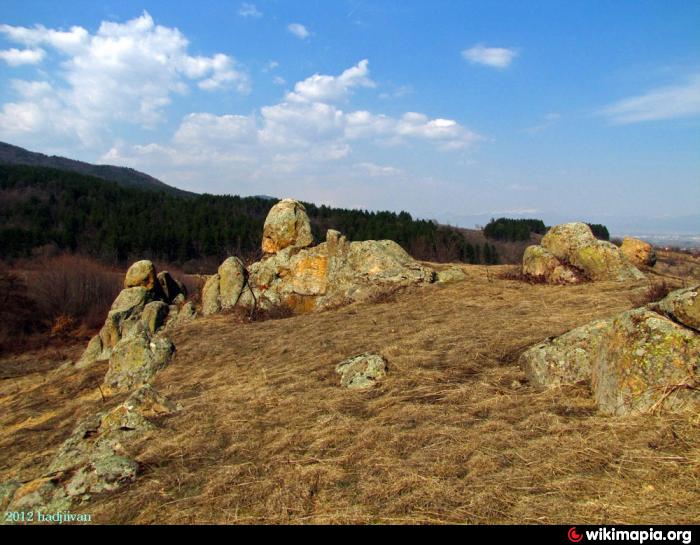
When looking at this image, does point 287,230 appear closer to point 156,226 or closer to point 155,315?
point 155,315

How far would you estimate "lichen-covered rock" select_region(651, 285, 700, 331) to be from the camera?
4.71m

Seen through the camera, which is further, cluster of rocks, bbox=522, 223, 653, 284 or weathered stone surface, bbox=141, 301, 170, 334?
weathered stone surface, bbox=141, 301, 170, 334

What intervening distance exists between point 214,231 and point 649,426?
70.1 m

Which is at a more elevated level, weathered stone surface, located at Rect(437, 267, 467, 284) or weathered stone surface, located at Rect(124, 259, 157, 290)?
weathered stone surface, located at Rect(437, 267, 467, 284)

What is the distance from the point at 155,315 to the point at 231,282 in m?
3.87

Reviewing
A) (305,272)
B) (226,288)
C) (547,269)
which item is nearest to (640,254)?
(547,269)

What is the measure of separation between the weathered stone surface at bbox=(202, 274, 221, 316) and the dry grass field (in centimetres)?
752

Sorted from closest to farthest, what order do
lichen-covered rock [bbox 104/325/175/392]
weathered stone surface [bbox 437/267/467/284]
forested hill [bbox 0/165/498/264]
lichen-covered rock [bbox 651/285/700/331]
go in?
lichen-covered rock [bbox 651/285/700/331]
lichen-covered rock [bbox 104/325/175/392]
weathered stone surface [bbox 437/267/467/284]
forested hill [bbox 0/165/498/264]

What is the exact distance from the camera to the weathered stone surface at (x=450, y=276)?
46.3ft

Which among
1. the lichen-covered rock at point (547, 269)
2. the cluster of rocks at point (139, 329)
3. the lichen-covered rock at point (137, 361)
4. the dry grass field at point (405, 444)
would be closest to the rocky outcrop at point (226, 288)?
the cluster of rocks at point (139, 329)

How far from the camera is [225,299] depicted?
16.9 meters

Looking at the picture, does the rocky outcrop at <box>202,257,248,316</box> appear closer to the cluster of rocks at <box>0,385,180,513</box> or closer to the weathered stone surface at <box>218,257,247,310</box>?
the weathered stone surface at <box>218,257,247,310</box>

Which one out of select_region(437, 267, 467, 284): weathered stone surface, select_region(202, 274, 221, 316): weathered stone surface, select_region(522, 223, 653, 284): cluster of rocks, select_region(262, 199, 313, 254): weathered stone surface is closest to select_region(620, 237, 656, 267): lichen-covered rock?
select_region(522, 223, 653, 284): cluster of rocks

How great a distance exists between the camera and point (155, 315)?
59.6ft
